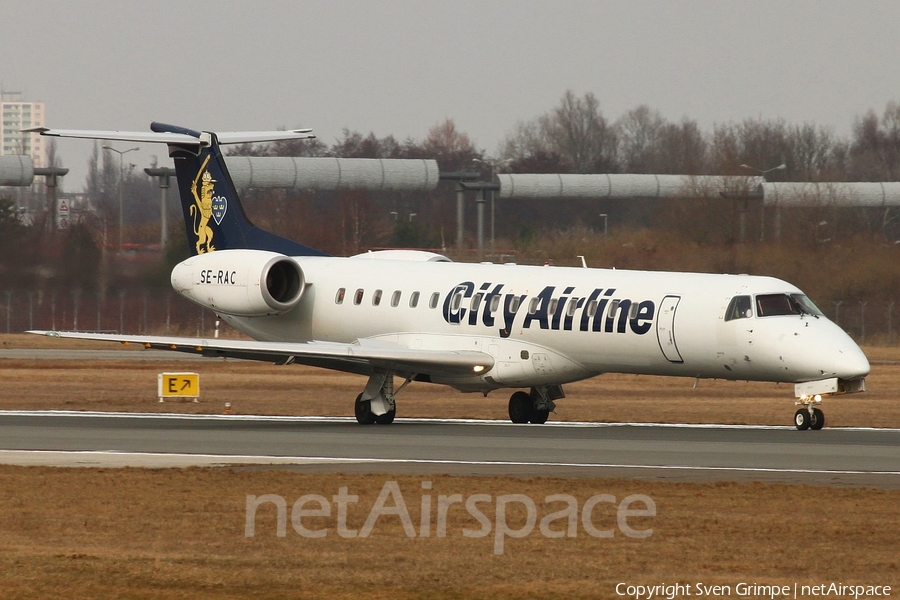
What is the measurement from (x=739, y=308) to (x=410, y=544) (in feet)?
43.2

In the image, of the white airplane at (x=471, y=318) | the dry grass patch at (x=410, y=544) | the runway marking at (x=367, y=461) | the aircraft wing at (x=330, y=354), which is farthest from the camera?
Result: the aircraft wing at (x=330, y=354)

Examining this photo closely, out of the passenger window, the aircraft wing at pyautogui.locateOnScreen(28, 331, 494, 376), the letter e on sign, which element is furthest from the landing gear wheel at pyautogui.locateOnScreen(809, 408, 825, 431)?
the letter e on sign

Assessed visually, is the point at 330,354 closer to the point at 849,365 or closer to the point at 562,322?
the point at 562,322

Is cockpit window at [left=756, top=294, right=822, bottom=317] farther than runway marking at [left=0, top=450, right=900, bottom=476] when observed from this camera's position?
Yes

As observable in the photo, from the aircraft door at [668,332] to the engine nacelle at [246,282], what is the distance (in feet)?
27.4

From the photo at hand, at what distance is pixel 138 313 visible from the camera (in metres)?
54.4

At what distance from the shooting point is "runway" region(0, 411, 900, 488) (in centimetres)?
1833

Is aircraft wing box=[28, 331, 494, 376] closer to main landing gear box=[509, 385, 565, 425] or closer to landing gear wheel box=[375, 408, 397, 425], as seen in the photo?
landing gear wheel box=[375, 408, 397, 425]

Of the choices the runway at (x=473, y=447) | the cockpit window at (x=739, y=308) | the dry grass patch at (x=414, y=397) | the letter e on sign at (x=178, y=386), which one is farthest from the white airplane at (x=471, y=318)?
the letter e on sign at (x=178, y=386)

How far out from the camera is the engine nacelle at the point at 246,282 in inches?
1160

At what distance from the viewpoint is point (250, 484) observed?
53.7 feet

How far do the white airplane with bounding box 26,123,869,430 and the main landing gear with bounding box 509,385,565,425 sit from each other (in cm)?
3

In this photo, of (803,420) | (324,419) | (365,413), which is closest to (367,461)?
(365,413)

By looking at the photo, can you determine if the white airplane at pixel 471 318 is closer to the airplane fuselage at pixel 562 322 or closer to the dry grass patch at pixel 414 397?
the airplane fuselage at pixel 562 322
